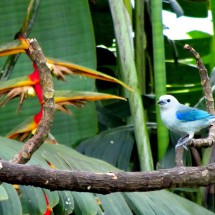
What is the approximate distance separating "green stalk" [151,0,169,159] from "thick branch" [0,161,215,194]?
1266 millimetres

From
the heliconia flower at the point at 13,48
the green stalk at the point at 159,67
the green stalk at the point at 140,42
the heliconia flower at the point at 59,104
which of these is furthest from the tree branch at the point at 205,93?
the green stalk at the point at 140,42

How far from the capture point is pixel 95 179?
3.26 ft

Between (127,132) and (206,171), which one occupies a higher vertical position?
(206,171)

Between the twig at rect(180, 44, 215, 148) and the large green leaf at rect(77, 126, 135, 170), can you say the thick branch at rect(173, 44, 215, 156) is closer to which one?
the twig at rect(180, 44, 215, 148)

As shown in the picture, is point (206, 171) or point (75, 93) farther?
point (75, 93)

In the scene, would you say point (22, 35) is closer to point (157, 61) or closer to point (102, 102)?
point (157, 61)

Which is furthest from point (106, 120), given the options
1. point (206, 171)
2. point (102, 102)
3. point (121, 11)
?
point (206, 171)

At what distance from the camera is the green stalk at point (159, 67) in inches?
93.7

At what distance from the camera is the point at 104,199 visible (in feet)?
5.48

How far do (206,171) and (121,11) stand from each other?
1218 mm

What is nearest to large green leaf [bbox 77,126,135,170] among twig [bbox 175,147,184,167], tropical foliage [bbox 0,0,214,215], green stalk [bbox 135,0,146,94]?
tropical foliage [bbox 0,0,214,215]

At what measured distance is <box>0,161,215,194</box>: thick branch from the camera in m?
0.95

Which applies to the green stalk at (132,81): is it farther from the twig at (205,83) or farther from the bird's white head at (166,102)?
the twig at (205,83)

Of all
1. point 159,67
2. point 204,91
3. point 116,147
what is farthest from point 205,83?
point 116,147
